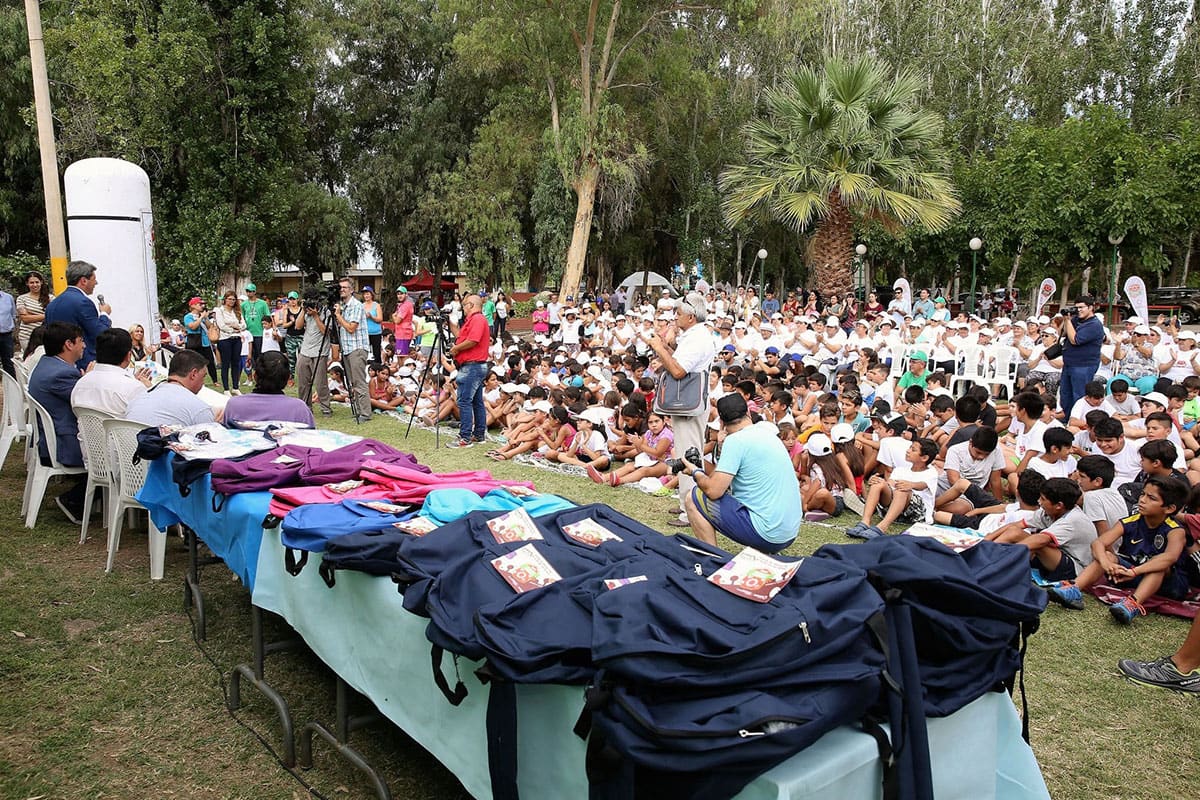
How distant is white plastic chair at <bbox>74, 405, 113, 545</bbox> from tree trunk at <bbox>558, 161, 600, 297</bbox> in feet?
56.6

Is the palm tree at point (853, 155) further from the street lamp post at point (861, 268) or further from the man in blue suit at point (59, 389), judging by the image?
the man in blue suit at point (59, 389)

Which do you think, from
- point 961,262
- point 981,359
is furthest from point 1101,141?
point 981,359

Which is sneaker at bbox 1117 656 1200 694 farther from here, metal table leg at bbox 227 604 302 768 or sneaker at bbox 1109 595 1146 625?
metal table leg at bbox 227 604 302 768

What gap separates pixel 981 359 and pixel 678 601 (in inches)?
443

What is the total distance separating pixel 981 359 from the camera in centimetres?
1180

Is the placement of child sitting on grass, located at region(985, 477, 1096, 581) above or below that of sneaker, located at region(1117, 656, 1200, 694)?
above

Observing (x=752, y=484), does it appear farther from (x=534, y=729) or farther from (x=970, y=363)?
(x=970, y=363)

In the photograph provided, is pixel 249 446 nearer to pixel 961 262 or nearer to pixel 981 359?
pixel 981 359

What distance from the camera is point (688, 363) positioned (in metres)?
6.14

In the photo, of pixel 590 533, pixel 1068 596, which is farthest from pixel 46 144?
pixel 1068 596

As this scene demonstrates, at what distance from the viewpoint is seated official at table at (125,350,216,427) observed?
4727 millimetres

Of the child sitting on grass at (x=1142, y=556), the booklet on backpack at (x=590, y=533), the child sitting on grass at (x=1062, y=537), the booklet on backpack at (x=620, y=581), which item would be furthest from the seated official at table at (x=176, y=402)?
the child sitting on grass at (x=1142, y=556)

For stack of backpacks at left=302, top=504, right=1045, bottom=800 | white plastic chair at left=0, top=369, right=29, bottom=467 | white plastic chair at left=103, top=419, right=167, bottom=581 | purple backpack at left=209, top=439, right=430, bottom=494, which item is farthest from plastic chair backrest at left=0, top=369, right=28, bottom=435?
stack of backpacks at left=302, top=504, right=1045, bottom=800

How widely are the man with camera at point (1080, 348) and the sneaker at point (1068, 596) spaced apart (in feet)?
15.7
